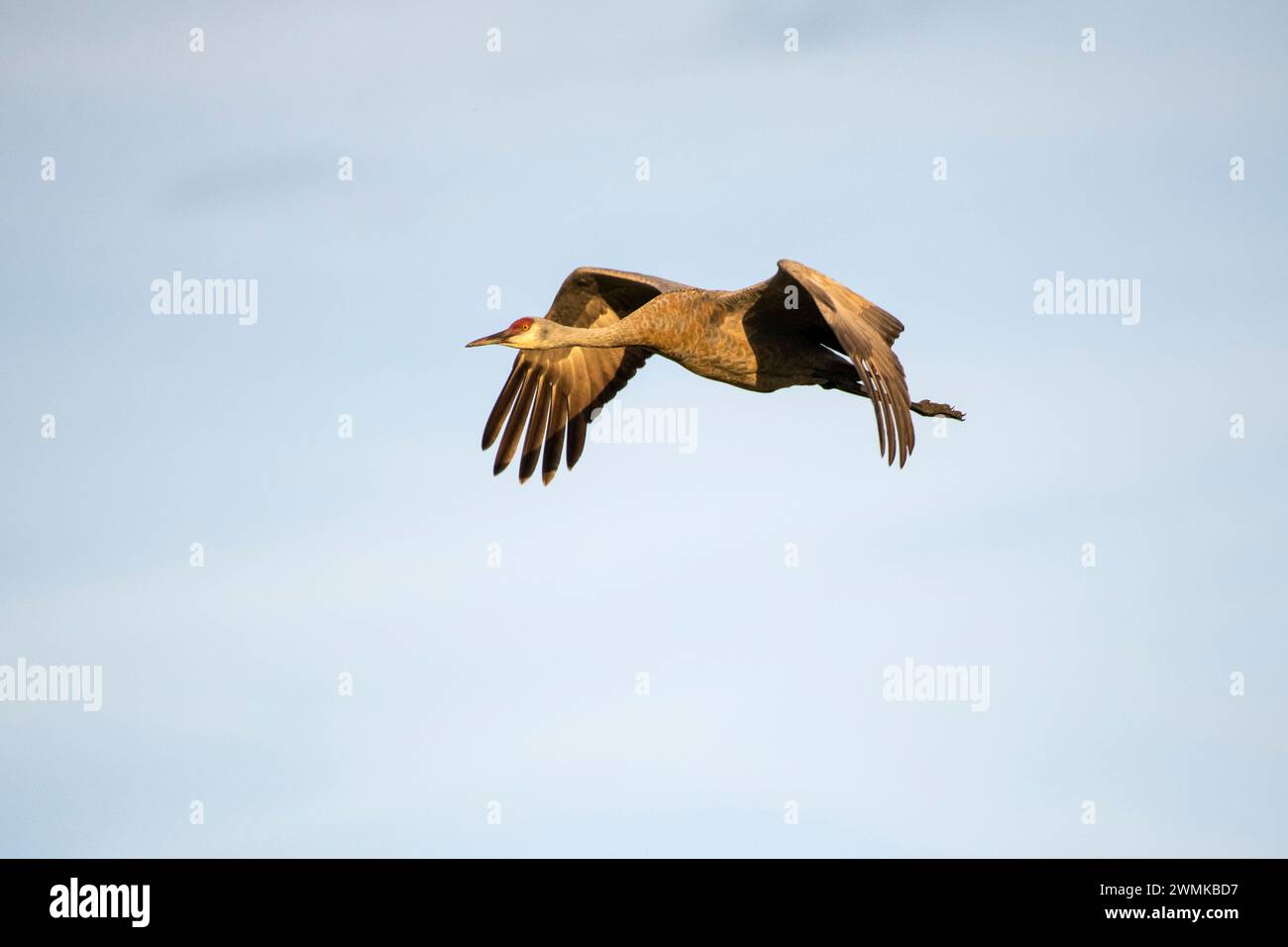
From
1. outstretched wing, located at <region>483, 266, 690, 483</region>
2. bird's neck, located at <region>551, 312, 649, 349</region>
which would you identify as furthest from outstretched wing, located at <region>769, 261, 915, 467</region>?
outstretched wing, located at <region>483, 266, 690, 483</region>

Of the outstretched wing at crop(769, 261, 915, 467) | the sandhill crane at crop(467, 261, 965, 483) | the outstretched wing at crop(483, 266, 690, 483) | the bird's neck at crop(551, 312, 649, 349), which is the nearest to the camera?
the outstretched wing at crop(769, 261, 915, 467)

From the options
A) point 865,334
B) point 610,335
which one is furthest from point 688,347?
point 865,334

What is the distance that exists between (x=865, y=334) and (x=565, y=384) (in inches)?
181

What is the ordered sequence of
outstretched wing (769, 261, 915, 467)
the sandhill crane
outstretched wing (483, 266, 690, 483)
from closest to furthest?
outstretched wing (769, 261, 915, 467)
the sandhill crane
outstretched wing (483, 266, 690, 483)

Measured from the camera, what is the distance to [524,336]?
56.9 feet

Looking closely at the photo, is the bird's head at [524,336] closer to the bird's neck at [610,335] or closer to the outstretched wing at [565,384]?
the bird's neck at [610,335]

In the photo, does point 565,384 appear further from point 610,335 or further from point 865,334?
point 865,334

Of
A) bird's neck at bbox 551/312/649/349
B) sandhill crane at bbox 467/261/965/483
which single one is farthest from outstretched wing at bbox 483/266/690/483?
bird's neck at bbox 551/312/649/349

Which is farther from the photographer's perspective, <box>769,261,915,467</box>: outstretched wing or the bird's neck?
the bird's neck

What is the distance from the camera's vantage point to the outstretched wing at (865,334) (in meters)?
15.0

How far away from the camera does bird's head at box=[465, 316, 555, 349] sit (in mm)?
17172

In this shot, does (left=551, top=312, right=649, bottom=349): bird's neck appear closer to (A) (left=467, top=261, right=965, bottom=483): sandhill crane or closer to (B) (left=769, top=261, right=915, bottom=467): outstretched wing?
(A) (left=467, top=261, right=965, bottom=483): sandhill crane
